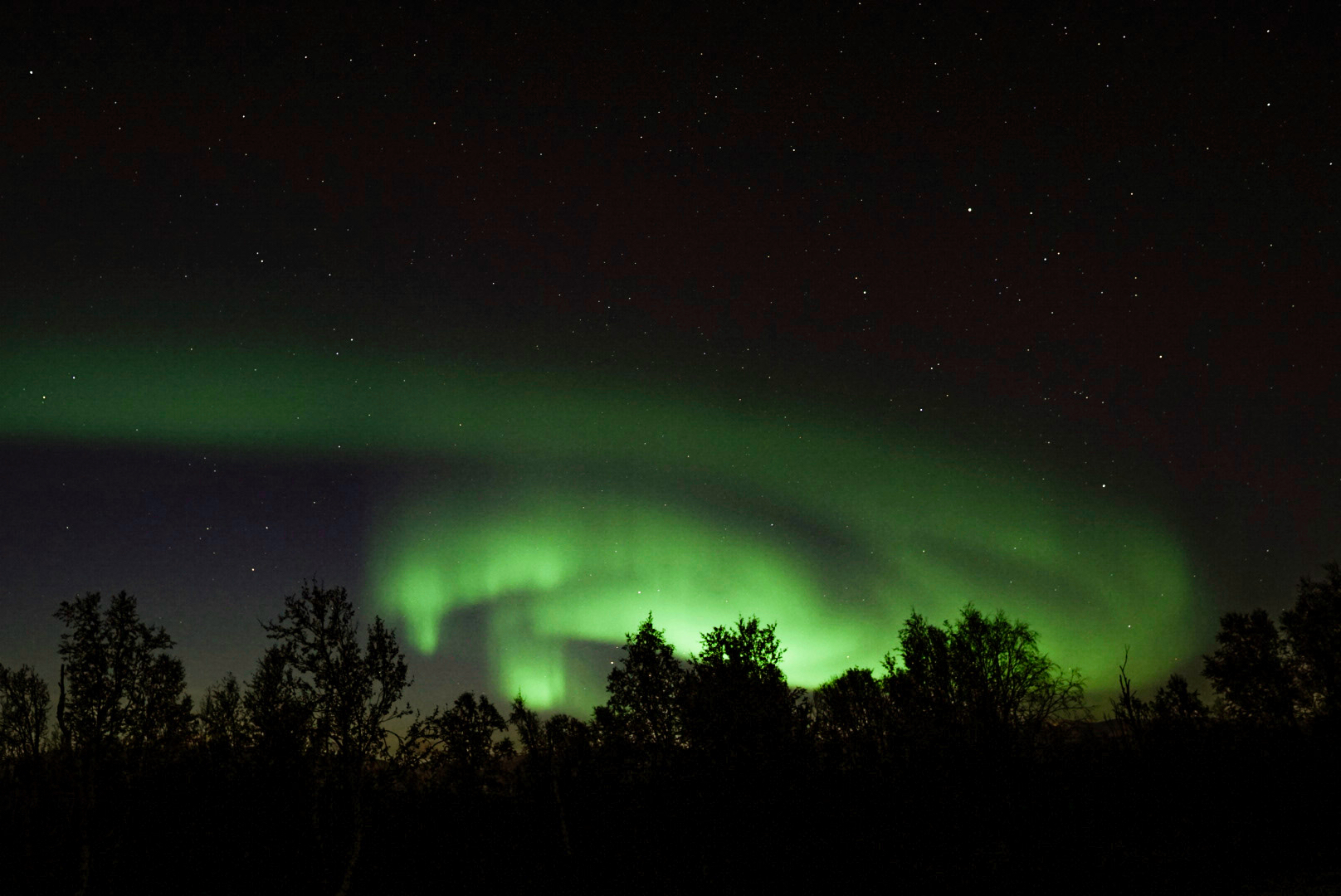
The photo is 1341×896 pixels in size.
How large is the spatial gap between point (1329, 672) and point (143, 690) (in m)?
74.6

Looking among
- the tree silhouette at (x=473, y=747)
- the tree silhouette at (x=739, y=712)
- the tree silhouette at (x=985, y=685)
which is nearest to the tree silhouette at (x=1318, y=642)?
the tree silhouette at (x=985, y=685)

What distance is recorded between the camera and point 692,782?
3375 cm

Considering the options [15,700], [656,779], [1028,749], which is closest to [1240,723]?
[1028,749]

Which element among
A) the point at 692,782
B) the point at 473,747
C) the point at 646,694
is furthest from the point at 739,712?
the point at 473,747

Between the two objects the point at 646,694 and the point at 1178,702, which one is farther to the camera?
the point at 1178,702

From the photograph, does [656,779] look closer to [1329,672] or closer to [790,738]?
Result: [790,738]

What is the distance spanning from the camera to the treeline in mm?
26750

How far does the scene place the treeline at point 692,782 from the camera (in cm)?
2675

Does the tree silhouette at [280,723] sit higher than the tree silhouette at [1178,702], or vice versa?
the tree silhouette at [280,723]

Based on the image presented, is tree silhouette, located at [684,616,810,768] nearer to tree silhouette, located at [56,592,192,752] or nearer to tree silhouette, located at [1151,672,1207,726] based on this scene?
tree silhouette, located at [56,592,192,752]

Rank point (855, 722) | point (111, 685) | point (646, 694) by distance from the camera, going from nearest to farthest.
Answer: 1. point (111, 685)
2. point (646, 694)
3. point (855, 722)

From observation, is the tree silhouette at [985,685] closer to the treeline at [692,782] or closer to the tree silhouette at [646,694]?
the treeline at [692,782]

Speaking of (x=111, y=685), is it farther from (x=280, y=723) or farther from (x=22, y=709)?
(x=22, y=709)

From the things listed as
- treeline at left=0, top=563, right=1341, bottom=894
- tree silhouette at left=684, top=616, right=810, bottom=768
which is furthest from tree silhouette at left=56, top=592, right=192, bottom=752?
tree silhouette at left=684, top=616, right=810, bottom=768
